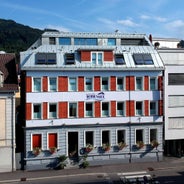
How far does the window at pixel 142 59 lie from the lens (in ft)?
153

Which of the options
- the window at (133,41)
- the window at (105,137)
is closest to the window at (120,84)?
the window at (105,137)

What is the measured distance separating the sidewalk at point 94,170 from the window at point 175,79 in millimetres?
9798

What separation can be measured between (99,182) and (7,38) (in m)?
140

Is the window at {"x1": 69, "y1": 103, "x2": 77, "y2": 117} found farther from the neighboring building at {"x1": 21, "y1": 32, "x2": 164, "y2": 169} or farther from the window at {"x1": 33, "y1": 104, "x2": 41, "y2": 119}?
the window at {"x1": 33, "y1": 104, "x2": 41, "y2": 119}

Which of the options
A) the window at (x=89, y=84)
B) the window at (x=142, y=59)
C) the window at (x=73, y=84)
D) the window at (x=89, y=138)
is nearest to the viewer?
the window at (x=73, y=84)

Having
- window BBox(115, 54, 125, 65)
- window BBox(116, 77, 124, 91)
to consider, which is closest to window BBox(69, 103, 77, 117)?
window BBox(116, 77, 124, 91)

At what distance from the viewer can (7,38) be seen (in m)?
167

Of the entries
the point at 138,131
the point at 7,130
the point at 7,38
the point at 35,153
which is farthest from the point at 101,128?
the point at 7,38

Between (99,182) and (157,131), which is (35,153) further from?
(157,131)

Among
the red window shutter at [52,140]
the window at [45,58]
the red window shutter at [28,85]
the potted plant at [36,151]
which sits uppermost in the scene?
the window at [45,58]

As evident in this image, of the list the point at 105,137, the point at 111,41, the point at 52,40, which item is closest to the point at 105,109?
the point at 105,137

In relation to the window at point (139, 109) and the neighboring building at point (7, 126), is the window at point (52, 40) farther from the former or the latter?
the window at point (139, 109)

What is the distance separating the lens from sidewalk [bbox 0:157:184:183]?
3978cm

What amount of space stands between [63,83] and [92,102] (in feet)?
14.0
